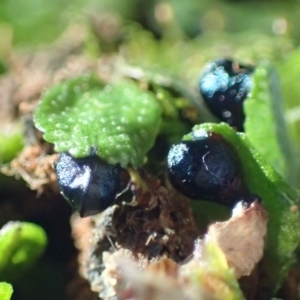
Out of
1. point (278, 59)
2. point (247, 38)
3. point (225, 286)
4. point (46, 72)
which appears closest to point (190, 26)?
point (247, 38)

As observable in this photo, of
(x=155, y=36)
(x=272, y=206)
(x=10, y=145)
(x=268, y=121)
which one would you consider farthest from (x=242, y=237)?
(x=155, y=36)

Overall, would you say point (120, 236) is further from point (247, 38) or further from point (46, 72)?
point (247, 38)

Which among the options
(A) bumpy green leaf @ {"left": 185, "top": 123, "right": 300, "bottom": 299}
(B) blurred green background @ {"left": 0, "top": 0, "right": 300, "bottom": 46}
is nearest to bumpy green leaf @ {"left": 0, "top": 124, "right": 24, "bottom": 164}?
(A) bumpy green leaf @ {"left": 185, "top": 123, "right": 300, "bottom": 299}

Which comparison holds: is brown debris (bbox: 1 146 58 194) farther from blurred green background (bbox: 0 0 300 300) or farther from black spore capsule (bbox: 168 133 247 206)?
black spore capsule (bbox: 168 133 247 206)

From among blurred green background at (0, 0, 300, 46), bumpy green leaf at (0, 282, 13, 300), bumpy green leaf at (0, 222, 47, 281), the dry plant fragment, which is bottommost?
blurred green background at (0, 0, 300, 46)

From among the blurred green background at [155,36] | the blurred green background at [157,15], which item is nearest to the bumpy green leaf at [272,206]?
the blurred green background at [155,36]

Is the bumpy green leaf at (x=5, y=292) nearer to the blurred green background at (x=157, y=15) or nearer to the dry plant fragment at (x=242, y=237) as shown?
the dry plant fragment at (x=242, y=237)
